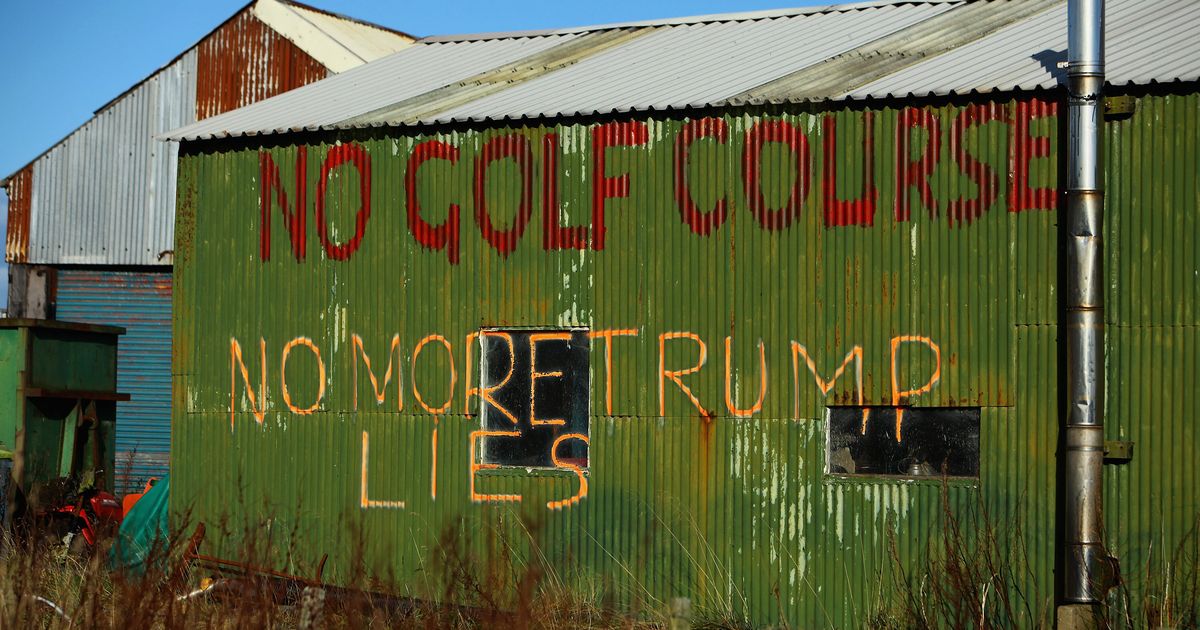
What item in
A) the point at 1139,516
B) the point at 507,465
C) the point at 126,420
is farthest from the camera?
the point at 126,420

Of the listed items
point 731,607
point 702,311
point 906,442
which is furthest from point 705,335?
point 731,607

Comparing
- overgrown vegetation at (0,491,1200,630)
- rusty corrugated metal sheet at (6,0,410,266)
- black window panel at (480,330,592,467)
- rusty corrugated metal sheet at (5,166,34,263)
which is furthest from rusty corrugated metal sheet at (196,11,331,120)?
overgrown vegetation at (0,491,1200,630)

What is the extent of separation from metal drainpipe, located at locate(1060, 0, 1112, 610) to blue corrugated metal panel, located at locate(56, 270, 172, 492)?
586 inches

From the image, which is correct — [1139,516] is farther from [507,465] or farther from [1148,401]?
[507,465]

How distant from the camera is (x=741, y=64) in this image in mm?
11359

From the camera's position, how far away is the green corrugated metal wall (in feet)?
30.2

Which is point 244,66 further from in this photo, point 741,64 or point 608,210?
point 608,210

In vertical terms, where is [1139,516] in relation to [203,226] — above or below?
below

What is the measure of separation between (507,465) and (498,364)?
0.88 m

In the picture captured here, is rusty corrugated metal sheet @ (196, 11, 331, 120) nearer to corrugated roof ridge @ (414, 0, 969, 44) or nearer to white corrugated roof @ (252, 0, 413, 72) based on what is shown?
white corrugated roof @ (252, 0, 413, 72)

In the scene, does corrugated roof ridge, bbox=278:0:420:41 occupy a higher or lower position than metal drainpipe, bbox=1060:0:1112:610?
higher

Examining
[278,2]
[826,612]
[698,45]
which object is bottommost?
[826,612]

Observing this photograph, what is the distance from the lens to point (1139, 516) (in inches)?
355

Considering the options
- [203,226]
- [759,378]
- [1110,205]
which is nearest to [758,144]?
[759,378]
